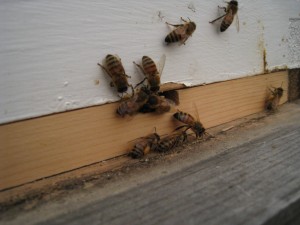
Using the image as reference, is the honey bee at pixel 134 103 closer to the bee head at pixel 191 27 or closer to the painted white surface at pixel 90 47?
the painted white surface at pixel 90 47

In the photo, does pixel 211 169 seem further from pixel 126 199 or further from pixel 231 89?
pixel 231 89

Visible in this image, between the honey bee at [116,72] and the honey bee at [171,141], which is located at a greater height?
the honey bee at [116,72]

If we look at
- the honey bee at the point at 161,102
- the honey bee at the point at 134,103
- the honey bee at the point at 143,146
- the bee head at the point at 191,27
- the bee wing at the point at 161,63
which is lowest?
the honey bee at the point at 143,146

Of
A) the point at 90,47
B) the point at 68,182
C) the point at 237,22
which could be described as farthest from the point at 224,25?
the point at 68,182

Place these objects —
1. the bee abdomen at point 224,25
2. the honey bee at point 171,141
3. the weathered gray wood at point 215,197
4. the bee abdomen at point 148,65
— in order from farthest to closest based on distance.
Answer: the bee abdomen at point 224,25 → the honey bee at point 171,141 → the bee abdomen at point 148,65 → the weathered gray wood at point 215,197

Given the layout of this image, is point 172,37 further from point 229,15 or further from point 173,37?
point 229,15

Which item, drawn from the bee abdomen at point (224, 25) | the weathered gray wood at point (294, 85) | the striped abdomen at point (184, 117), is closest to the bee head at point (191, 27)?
the bee abdomen at point (224, 25)
